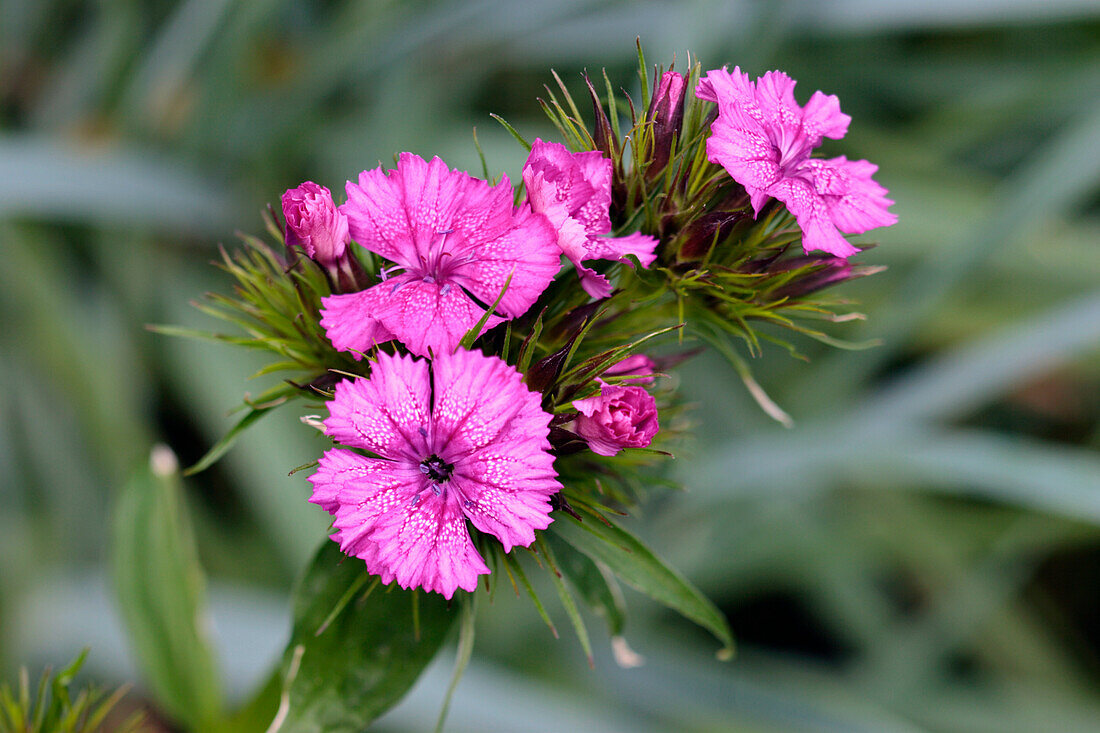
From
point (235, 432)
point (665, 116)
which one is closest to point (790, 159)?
point (665, 116)

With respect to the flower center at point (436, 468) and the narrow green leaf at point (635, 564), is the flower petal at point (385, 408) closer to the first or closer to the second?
the flower center at point (436, 468)

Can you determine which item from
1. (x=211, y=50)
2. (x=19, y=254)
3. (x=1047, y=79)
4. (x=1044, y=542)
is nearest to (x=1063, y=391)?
(x=1044, y=542)

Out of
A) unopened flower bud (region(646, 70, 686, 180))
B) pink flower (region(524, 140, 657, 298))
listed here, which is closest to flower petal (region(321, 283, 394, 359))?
pink flower (region(524, 140, 657, 298))

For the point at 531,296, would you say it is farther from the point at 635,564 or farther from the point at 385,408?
the point at 635,564

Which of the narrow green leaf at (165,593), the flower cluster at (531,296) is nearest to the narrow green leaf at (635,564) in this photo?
the flower cluster at (531,296)

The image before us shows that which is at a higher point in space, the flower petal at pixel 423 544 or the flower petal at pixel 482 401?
the flower petal at pixel 482 401
